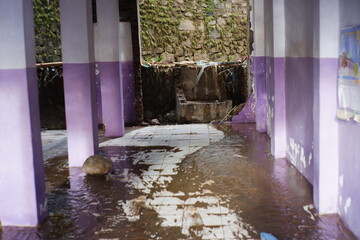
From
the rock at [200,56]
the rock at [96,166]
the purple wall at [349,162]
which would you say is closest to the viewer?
the purple wall at [349,162]

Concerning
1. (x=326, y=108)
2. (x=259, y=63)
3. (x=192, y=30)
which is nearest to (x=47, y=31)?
(x=192, y=30)

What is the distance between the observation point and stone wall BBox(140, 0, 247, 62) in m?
16.0

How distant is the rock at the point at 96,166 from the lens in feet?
21.9

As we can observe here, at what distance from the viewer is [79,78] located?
7.09m

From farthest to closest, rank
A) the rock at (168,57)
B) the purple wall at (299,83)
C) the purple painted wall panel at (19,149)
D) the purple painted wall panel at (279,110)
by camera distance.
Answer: the rock at (168,57), the purple painted wall panel at (279,110), the purple wall at (299,83), the purple painted wall panel at (19,149)

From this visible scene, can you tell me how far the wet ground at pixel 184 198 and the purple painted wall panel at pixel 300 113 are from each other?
0.80ft

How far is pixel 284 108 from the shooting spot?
712cm

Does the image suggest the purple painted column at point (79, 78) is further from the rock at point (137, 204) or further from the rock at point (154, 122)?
the rock at point (154, 122)

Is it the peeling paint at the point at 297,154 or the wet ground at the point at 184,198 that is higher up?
the peeling paint at the point at 297,154

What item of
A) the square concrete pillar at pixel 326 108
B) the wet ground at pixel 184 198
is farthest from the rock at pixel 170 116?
the square concrete pillar at pixel 326 108

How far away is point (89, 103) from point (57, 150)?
207 centimetres

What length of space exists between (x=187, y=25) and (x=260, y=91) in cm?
710

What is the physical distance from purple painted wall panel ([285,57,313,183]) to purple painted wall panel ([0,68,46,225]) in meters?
3.48

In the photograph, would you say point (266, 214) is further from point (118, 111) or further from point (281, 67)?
point (118, 111)
